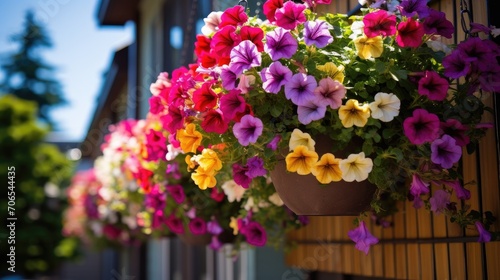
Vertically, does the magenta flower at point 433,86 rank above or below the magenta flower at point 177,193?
above

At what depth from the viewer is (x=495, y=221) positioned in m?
2.06

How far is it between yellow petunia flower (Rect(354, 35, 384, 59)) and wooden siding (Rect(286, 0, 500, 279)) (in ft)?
1.32

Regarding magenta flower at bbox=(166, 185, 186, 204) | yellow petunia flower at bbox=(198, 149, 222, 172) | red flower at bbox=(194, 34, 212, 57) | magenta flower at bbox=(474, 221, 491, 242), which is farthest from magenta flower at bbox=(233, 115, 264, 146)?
magenta flower at bbox=(166, 185, 186, 204)

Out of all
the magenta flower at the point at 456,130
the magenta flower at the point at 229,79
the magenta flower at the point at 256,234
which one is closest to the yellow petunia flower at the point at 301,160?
the magenta flower at the point at 229,79

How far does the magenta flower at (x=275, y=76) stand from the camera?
1.90 metres

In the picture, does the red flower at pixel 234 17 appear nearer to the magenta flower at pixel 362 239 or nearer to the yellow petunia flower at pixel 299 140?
the yellow petunia flower at pixel 299 140

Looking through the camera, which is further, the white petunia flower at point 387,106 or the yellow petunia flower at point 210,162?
the yellow petunia flower at point 210,162

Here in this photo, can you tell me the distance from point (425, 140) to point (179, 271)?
5928 millimetres

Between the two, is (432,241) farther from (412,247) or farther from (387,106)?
(387,106)

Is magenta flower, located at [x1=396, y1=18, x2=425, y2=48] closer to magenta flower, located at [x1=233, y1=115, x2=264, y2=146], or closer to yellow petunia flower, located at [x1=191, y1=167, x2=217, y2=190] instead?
magenta flower, located at [x1=233, y1=115, x2=264, y2=146]

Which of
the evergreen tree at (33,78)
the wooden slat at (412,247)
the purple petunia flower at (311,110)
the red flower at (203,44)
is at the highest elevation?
the evergreen tree at (33,78)

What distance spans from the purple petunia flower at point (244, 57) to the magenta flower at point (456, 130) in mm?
519

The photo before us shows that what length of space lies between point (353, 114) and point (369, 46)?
210mm

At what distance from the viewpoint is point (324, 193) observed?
205cm
